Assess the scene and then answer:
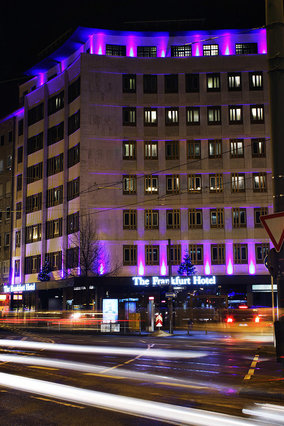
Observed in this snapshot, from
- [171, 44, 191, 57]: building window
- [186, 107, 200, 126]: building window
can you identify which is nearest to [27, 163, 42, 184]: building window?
[186, 107, 200, 126]: building window

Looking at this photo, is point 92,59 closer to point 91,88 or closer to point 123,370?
point 91,88

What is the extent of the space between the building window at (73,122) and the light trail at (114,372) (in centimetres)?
3186

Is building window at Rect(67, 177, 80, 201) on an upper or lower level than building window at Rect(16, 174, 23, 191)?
lower

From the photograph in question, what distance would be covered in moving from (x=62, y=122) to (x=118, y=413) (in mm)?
43846

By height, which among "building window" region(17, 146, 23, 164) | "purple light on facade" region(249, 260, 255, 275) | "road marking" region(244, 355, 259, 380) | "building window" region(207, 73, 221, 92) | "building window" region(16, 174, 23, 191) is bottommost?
"road marking" region(244, 355, 259, 380)

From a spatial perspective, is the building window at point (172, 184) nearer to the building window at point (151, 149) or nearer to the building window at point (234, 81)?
the building window at point (151, 149)

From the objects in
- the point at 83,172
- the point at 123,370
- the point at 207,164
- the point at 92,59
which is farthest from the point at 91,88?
the point at 123,370

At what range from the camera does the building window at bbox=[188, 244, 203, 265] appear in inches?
1758

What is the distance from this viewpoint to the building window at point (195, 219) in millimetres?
45062

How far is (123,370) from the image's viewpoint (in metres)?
13.9

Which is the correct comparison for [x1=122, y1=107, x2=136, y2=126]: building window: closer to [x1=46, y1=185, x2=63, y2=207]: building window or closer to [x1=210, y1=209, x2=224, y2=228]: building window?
[x1=46, y1=185, x2=63, y2=207]: building window

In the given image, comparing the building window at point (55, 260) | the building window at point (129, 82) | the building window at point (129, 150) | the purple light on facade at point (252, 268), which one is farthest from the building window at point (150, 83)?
the purple light on facade at point (252, 268)

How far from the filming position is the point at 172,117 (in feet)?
151

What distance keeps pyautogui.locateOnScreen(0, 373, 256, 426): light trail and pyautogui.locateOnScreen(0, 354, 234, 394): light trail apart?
211 centimetres
